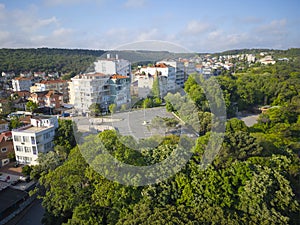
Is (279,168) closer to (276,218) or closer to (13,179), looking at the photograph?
(276,218)

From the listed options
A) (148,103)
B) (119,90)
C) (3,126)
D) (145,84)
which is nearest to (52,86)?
(119,90)

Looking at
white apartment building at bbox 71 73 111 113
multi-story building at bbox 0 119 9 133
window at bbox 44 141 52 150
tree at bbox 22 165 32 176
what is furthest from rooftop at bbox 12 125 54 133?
white apartment building at bbox 71 73 111 113

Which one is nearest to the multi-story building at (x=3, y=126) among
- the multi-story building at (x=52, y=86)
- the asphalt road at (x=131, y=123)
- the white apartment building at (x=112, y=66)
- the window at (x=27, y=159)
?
the window at (x=27, y=159)

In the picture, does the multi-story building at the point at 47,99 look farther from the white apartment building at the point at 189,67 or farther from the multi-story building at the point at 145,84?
the white apartment building at the point at 189,67

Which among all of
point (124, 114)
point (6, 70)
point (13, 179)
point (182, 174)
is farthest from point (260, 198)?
point (6, 70)

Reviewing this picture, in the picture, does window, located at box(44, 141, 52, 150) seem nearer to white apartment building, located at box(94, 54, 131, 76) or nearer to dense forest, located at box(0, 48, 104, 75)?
white apartment building, located at box(94, 54, 131, 76)

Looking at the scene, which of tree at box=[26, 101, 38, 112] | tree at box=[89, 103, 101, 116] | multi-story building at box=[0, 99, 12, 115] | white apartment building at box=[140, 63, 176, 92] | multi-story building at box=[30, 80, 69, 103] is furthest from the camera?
multi-story building at box=[30, 80, 69, 103]

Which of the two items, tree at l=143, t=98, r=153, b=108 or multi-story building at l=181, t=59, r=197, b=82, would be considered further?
multi-story building at l=181, t=59, r=197, b=82
